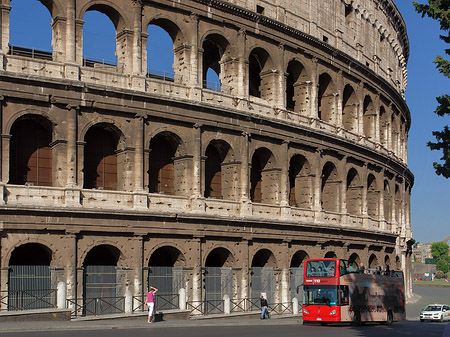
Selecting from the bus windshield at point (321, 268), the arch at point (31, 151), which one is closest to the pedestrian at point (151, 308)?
the arch at point (31, 151)

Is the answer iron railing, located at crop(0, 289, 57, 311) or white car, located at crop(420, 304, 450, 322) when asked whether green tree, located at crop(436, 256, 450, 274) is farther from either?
iron railing, located at crop(0, 289, 57, 311)

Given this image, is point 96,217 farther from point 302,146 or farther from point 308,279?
point 302,146

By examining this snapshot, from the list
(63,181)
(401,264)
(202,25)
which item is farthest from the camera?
(401,264)

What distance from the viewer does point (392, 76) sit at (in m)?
61.3

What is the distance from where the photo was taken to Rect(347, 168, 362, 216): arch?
5100cm

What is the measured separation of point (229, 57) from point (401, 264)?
27.2 m

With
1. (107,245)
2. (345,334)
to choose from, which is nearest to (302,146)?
(107,245)

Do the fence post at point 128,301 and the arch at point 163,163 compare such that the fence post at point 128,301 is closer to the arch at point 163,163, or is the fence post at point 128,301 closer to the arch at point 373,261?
the arch at point 163,163

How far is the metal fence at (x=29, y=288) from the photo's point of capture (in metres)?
30.9

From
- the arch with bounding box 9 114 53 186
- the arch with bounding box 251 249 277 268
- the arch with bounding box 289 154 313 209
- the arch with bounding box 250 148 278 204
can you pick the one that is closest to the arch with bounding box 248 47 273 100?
the arch with bounding box 250 148 278 204

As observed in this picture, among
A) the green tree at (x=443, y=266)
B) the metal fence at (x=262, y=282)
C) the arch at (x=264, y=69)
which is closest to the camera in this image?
the metal fence at (x=262, y=282)

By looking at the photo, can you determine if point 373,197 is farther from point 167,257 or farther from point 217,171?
point 167,257

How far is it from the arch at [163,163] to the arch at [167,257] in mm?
2929

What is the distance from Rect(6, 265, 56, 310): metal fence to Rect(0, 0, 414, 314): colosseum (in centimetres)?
9
